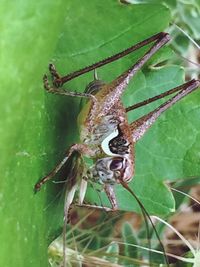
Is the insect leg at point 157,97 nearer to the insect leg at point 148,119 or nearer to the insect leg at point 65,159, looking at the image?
the insect leg at point 148,119

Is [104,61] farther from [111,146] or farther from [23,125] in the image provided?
[23,125]

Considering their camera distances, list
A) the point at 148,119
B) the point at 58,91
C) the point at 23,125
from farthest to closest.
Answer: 1. the point at 148,119
2. the point at 58,91
3. the point at 23,125

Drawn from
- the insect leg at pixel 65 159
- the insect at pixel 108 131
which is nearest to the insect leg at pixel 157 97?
the insect at pixel 108 131

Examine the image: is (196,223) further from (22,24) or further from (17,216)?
(22,24)

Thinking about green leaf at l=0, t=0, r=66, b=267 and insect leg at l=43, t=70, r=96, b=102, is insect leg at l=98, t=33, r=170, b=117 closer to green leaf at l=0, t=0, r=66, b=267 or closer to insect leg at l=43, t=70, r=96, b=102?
insect leg at l=43, t=70, r=96, b=102

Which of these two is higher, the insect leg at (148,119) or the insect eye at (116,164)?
the insect leg at (148,119)

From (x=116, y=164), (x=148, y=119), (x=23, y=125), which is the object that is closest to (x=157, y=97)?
(x=148, y=119)

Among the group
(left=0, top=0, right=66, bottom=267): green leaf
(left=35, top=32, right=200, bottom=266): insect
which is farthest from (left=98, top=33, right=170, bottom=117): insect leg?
(left=0, top=0, right=66, bottom=267): green leaf

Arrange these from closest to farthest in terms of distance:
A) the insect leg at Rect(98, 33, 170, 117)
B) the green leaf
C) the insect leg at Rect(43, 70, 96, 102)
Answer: the green leaf, the insect leg at Rect(43, 70, 96, 102), the insect leg at Rect(98, 33, 170, 117)
